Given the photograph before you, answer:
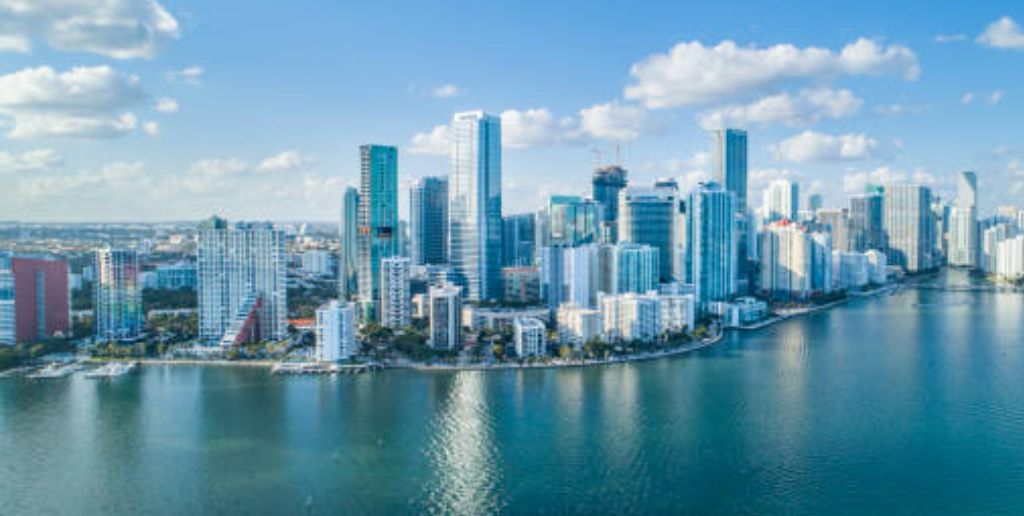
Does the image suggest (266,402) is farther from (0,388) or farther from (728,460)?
(728,460)

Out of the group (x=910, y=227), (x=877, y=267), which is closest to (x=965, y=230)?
(x=910, y=227)

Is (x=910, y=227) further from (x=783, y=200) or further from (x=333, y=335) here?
(x=333, y=335)

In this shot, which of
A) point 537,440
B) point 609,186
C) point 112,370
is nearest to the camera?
point 537,440

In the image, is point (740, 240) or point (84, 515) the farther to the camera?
point (740, 240)

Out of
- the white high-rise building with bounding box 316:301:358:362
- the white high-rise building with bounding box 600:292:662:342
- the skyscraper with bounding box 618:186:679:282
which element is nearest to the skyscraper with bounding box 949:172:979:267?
the skyscraper with bounding box 618:186:679:282

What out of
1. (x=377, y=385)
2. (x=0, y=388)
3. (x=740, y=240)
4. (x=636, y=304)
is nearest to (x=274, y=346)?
(x=377, y=385)

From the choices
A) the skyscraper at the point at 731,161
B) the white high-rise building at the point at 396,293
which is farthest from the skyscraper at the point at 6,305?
the skyscraper at the point at 731,161
